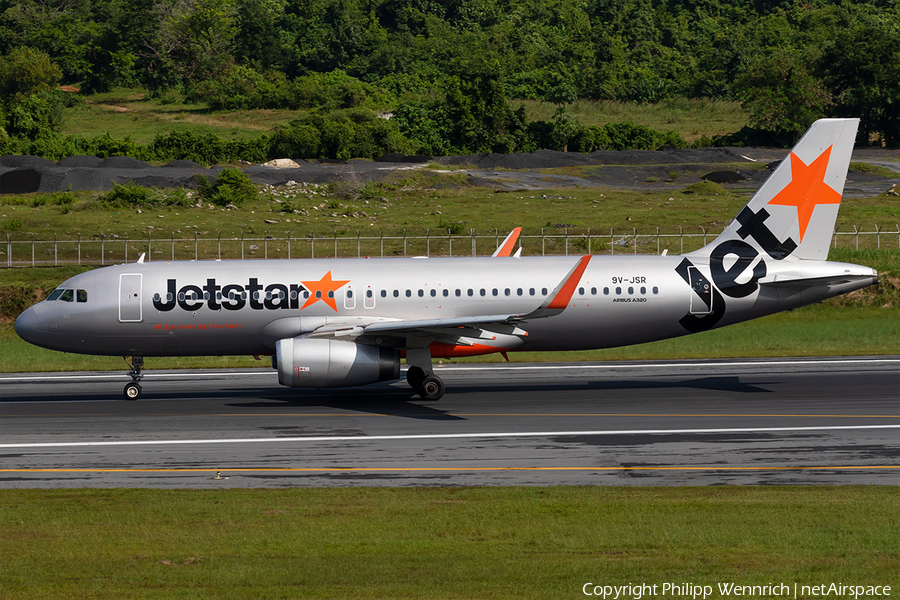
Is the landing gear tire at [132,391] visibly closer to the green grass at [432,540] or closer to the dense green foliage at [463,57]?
the green grass at [432,540]

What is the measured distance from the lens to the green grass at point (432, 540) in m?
13.7

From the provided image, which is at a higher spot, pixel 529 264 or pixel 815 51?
pixel 815 51

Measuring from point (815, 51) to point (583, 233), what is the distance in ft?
254

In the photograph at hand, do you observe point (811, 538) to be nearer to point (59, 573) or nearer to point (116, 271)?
point (59, 573)

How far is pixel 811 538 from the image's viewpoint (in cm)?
1550

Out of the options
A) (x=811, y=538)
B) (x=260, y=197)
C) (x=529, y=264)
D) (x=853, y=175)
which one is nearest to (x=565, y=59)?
(x=853, y=175)

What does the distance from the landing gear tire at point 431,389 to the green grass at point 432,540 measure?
10.9 metres

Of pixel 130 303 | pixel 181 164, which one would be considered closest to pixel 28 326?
pixel 130 303

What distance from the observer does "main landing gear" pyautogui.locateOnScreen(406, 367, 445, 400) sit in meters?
30.4

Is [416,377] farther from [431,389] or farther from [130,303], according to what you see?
[130,303]

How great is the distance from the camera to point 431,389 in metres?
30.3

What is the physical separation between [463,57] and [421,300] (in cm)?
13387

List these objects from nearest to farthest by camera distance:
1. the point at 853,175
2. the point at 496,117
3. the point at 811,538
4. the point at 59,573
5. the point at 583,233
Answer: the point at 59,573, the point at 811,538, the point at 583,233, the point at 853,175, the point at 496,117

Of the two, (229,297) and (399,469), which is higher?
(229,297)
